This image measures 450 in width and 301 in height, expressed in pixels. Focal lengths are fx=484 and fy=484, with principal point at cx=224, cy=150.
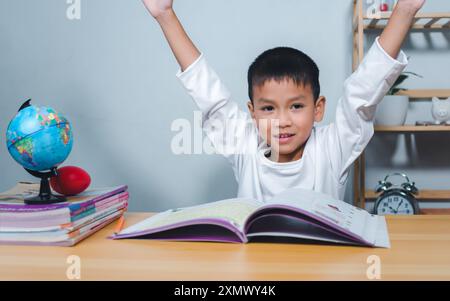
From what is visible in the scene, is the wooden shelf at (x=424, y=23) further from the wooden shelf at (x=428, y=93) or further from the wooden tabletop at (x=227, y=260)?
the wooden tabletop at (x=227, y=260)

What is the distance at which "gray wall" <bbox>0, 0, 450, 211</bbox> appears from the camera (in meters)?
1.74

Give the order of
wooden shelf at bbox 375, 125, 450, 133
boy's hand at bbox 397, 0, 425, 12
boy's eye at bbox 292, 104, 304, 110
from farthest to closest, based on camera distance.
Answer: wooden shelf at bbox 375, 125, 450, 133, boy's eye at bbox 292, 104, 304, 110, boy's hand at bbox 397, 0, 425, 12

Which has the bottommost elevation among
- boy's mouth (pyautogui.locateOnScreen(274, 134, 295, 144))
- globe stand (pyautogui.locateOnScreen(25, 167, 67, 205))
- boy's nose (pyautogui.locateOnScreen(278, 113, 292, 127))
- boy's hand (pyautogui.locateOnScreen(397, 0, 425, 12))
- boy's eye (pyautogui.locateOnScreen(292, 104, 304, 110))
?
globe stand (pyautogui.locateOnScreen(25, 167, 67, 205))

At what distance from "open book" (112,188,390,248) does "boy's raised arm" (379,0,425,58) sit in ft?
1.40

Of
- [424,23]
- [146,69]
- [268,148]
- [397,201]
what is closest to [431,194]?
[397,201]

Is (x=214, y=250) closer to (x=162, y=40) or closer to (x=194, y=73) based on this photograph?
(x=194, y=73)

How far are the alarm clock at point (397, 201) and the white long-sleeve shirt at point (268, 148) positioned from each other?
36 centimetres

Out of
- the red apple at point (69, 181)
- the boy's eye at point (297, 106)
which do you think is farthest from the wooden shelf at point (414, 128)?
the red apple at point (69, 181)

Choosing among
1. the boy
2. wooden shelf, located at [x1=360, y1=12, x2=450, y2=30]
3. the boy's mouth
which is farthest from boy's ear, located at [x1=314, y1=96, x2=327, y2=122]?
wooden shelf, located at [x1=360, y1=12, x2=450, y2=30]

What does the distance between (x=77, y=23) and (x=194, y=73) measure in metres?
0.84

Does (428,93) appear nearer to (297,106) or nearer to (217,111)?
(297,106)

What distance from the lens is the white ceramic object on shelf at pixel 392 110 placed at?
63.4 inches

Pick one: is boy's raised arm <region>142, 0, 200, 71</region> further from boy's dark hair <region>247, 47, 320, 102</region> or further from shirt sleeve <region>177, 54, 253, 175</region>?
boy's dark hair <region>247, 47, 320, 102</region>

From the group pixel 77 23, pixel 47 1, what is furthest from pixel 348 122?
pixel 47 1
